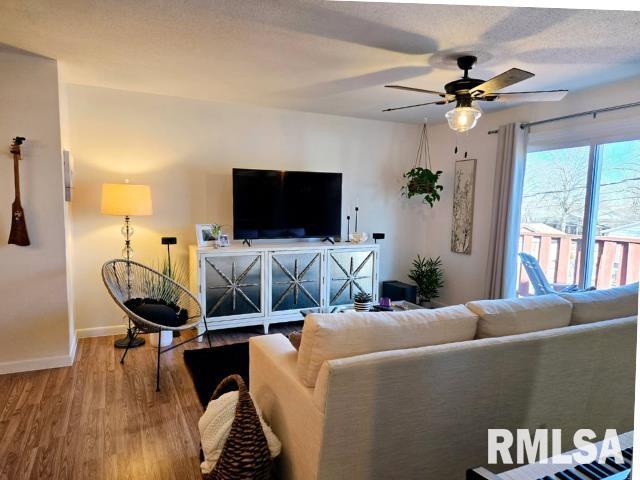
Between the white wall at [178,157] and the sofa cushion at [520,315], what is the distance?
10.3ft

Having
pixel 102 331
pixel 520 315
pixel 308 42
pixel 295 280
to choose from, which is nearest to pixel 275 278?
pixel 295 280

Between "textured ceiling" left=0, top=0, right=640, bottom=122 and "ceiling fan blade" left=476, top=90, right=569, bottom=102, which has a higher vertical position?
"textured ceiling" left=0, top=0, right=640, bottom=122

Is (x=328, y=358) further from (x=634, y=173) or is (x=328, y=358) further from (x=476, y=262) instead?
(x=476, y=262)

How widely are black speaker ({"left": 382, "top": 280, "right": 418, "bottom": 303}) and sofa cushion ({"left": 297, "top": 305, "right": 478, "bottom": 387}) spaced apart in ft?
10.1

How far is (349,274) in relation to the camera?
4543 millimetres

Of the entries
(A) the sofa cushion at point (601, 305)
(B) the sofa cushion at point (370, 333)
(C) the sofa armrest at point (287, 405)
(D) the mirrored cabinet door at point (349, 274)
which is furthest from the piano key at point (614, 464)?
(D) the mirrored cabinet door at point (349, 274)

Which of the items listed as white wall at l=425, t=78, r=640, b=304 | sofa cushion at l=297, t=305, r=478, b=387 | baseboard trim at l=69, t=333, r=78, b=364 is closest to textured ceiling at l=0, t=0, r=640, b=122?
white wall at l=425, t=78, r=640, b=304

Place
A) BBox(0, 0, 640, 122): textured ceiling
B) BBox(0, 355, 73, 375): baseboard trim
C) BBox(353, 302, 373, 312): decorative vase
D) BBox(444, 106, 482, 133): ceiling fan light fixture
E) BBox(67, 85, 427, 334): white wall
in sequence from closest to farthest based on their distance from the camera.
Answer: BBox(0, 0, 640, 122): textured ceiling < BBox(444, 106, 482, 133): ceiling fan light fixture < BBox(0, 355, 73, 375): baseboard trim < BBox(353, 302, 373, 312): decorative vase < BBox(67, 85, 427, 334): white wall

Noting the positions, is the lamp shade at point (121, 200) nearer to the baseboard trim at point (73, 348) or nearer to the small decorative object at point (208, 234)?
the small decorative object at point (208, 234)

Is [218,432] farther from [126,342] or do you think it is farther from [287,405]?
[126,342]

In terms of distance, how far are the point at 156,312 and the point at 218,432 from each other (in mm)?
1545

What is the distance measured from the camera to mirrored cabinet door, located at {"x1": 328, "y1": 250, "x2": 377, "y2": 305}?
446 centimetres

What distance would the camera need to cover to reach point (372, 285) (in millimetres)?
4695

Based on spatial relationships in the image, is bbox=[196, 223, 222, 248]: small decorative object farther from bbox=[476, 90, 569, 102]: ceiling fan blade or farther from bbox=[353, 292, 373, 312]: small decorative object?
bbox=[476, 90, 569, 102]: ceiling fan blade
